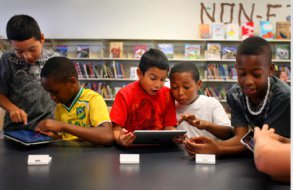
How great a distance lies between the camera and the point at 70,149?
1.25 meters

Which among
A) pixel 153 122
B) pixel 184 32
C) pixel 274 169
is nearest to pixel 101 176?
pixel 274 169

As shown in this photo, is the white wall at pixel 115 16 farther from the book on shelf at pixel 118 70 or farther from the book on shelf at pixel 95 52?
the book on shelf at pixel 118 70

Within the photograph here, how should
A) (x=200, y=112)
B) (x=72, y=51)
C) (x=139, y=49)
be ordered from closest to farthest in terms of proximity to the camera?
(x=200, y=112) → (x=139, y=49) → (x=72, y=51)

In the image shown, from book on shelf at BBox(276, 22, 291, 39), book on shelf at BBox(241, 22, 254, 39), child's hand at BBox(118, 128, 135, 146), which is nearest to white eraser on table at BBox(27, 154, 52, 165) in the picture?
child's hand at BBox(118, 128, 135, 146)

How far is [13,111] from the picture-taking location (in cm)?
146

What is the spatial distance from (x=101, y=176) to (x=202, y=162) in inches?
14.0

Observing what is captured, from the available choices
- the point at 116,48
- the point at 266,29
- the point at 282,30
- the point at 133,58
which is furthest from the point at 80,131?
the point at 282,30

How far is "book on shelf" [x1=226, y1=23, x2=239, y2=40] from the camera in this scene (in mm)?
5434

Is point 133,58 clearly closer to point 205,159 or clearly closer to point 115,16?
point 115,16

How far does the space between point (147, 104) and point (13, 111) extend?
65 centimetres

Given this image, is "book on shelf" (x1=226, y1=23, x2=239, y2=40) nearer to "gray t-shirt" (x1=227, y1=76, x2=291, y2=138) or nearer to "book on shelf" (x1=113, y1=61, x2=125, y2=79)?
"book on shelf" (x1=113, y1=61, x2=125, y2=79)

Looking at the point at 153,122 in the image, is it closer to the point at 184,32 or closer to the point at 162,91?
the point at 162,91

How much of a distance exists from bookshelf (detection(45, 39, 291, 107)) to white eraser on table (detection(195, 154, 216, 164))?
14.3ft

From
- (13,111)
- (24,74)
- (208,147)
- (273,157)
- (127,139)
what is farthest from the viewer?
(24,74)
